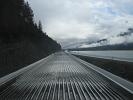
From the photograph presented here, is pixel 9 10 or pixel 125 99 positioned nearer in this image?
pixel 125 99

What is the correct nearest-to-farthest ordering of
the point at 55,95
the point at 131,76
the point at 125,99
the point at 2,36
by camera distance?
the point at 125,99 → the point at 55,95 → the point at 131,76 → the point at 2,36

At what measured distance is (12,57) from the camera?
38.1m

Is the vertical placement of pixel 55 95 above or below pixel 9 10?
below

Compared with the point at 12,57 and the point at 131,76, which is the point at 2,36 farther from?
the point at 131,76

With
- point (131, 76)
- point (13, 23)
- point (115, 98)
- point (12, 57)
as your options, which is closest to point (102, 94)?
point (115, 98)

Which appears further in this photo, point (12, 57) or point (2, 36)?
point (2, 36)

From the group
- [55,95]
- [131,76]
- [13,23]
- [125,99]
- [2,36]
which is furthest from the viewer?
[13,23]

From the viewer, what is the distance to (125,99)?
13312mm

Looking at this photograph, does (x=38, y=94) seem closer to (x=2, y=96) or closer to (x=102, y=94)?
(x=2, y=96)

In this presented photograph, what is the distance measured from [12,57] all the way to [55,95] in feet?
79.7

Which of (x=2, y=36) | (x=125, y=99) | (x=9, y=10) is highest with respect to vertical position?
(x=9, y=10)

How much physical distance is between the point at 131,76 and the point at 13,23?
35.4 m

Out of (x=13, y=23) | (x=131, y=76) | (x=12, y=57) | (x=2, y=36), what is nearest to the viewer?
(x=131, y=76)

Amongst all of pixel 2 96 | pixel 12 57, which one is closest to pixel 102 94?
pixel 2 96
